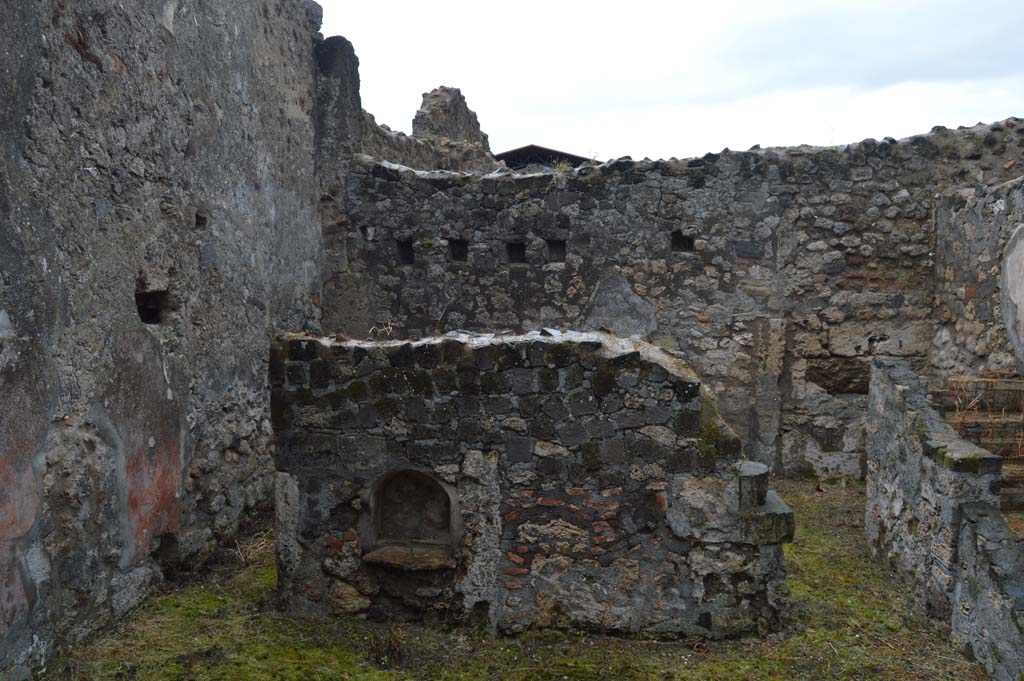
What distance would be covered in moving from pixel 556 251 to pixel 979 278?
3756 mm

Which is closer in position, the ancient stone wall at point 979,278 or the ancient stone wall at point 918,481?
the ancient stone wall at point 918,481

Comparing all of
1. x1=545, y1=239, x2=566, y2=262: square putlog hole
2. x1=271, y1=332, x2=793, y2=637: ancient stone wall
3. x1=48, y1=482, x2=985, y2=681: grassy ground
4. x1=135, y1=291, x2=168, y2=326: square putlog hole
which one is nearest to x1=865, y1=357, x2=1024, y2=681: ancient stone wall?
x1=48, y1=482, x2=985, y2=681: grassy ground

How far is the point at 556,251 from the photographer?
8.00m

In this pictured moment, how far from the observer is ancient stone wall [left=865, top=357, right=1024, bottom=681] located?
148 inches

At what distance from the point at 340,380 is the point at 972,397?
414cm

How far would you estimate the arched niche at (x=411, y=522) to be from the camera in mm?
4316

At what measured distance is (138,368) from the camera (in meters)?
4.55

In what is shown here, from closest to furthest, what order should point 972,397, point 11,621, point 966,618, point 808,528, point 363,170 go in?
point 11,621
point 966,618
point 972,397
point 808,528
point 363,170

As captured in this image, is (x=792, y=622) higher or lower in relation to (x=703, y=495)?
lower

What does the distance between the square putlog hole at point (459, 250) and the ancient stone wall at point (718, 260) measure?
2 cm

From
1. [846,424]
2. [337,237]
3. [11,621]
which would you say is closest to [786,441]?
[846,424]

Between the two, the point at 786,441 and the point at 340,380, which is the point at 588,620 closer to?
the point at 340,380

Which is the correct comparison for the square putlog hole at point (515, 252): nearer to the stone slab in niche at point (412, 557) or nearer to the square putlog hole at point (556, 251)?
the square putlog hole at point (556, 251)

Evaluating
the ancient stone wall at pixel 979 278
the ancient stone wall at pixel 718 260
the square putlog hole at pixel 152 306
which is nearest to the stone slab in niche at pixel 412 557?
the square putlog hole at pixel 152 306
